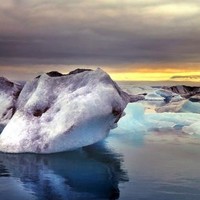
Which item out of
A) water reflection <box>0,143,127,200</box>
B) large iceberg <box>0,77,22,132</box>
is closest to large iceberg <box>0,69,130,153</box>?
water reflection <box>0,143,127,200</box>

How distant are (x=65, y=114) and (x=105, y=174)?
7.34ft

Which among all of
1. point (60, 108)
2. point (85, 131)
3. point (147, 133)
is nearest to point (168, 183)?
point (85, 131)

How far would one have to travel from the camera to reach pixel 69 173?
8414 millimetres

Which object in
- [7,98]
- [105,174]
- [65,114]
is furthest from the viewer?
[7,98]

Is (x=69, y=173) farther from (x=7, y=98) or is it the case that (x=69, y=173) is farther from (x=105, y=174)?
(x=7, y=98)

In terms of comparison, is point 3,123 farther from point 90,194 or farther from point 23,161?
point 90,194

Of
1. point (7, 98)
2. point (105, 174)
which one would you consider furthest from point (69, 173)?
point (7, 98)

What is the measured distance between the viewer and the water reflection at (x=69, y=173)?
7.09 meters

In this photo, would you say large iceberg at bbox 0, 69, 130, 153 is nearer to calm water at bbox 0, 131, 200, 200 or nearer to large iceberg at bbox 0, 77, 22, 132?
calm water at bbox 0, 131, 200, 200

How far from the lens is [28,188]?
23.9ft

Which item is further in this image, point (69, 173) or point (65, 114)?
point (65, 114)

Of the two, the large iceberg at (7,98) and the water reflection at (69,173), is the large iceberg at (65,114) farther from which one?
the large iceberg at (7,98)

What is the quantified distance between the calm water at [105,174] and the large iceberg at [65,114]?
36 cm

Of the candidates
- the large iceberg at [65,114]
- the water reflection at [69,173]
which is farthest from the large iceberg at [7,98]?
the water reflection at [69,173]
